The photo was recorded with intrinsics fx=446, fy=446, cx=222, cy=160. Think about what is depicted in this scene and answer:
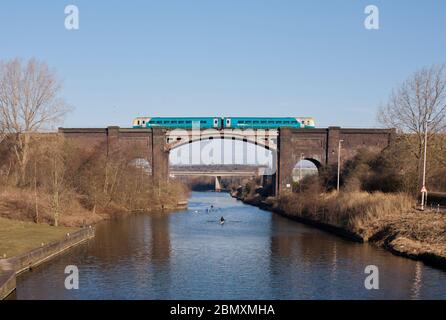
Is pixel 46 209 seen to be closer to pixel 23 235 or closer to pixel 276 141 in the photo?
pixel 23 235

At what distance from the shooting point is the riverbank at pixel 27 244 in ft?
66.6

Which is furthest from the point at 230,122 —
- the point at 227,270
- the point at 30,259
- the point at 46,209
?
the point at 30,259

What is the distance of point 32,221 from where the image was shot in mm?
38438

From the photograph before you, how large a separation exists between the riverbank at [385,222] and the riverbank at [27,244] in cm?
2189

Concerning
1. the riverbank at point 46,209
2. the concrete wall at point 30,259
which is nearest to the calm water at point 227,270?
the concrete wall at point 30,259

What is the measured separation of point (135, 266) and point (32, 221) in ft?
56.7

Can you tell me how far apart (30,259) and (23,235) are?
7.08m

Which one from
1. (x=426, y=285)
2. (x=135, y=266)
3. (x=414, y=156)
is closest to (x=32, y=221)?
(x=135, y=266)

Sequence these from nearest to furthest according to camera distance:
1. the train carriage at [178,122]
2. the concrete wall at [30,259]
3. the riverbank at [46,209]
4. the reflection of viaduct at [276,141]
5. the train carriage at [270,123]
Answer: the concrete wall at [30,259]
the riverbank at [46,209]
the reflection of viaduct at [276,141]
the train carriage at [270,123]
the train carriage at [178,122]

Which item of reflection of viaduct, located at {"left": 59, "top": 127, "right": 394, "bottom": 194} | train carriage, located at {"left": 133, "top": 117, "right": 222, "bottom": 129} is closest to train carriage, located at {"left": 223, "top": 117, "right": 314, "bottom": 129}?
reflection of viaduct, located at {"left": 59, "top": 127, "right": 394, "bottom": 194}

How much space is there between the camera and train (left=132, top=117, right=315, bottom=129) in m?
70.0

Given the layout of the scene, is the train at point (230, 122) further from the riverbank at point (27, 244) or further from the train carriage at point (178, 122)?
the riverbank at point (27, 244)

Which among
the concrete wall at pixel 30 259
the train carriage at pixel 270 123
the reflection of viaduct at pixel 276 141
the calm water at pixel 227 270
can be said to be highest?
the train carriage at pixel 270 123

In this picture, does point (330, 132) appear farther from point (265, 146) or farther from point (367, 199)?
point (367, 199)
